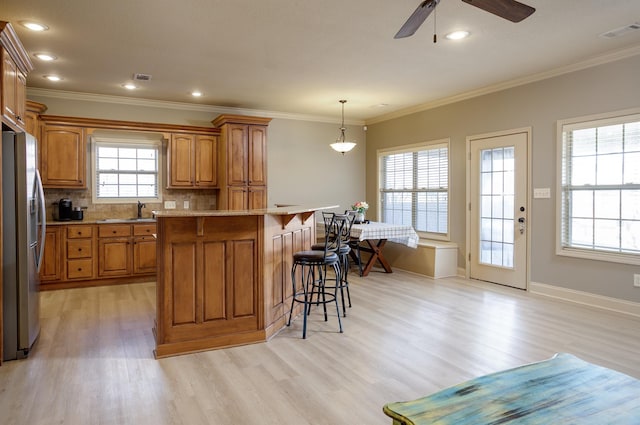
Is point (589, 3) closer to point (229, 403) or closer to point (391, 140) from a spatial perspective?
point (229, 403)

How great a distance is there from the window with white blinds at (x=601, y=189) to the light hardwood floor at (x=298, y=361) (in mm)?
745

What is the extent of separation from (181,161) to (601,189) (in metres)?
5.62

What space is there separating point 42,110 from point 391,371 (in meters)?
5.46

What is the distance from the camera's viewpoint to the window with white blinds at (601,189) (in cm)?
421

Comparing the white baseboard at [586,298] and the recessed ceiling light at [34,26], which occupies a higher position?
the recessed ceiling light at [34,26]

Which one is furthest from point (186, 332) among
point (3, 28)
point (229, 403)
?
point (3, 28)

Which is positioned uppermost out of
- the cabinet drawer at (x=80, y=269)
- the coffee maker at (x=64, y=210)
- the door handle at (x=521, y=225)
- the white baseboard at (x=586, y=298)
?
the coffee maker at (x=64, y=210)

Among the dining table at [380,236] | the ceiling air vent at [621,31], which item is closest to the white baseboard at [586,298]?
the dining table at [380,236]

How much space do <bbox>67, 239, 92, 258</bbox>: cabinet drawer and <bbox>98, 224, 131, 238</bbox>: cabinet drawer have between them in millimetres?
189

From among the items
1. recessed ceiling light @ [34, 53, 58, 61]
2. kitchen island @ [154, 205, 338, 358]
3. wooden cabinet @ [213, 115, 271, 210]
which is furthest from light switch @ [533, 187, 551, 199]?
recessed ceiling light @ [34, 53, 58, 61]

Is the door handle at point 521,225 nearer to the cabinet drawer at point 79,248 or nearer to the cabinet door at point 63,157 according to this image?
the cabinet drawer at point 79,248

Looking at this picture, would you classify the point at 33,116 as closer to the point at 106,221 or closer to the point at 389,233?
the point at 106,221

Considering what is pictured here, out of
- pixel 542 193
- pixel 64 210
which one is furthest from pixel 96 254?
pixel 542 193

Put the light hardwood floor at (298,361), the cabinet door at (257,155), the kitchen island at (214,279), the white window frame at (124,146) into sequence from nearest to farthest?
the light hardwood floor at (298,361), the kitchen island at (214,279), the white window frame at (124,146), the cabinet door at (257,155)
